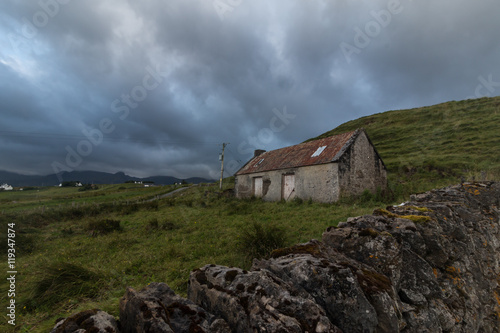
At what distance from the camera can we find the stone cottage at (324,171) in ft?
53.5

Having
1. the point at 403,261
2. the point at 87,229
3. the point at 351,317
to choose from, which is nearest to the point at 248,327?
the point at 351,317

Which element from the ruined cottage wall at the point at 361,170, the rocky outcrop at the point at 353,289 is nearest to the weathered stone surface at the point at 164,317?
the rocky outcrop at the point at 353,289

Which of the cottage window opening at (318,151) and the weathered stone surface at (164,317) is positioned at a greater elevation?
the cottage window opening at (318,151)

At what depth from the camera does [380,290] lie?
214 cm

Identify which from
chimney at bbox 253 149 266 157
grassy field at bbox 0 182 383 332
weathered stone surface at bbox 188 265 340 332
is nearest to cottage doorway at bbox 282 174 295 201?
grassy field at bbox 0 182 383 332

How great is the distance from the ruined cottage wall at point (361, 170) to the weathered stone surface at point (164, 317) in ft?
51.1

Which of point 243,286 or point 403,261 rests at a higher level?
point 243,286

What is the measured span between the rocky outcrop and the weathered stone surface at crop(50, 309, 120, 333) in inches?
6.4

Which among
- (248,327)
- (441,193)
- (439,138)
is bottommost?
(248,327)

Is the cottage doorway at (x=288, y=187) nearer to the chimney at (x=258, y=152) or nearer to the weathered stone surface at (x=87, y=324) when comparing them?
the chimney at (x=258, y=152)

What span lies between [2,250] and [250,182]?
17.3 m

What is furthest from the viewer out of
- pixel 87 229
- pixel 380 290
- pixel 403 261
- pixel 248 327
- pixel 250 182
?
pixel 250 182

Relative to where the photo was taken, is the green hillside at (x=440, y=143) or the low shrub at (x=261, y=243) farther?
the green hillside at (x=440, y=143)

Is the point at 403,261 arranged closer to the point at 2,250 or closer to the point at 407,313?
the point at 407,313
